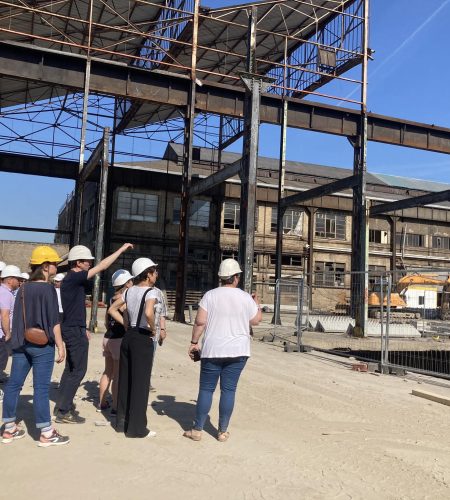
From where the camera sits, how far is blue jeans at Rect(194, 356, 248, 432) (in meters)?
4.62

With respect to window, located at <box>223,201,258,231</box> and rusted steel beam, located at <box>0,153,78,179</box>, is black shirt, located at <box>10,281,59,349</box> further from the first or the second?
window, located at <box>223,201,258,231</box>

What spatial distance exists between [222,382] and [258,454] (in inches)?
27.9

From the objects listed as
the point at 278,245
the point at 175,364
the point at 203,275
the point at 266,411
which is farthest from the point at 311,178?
the point at 266,411

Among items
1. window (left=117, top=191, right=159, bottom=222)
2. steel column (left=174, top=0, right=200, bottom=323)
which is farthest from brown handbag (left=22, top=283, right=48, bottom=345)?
window (left=117, top=191, right=159, bottom=222)

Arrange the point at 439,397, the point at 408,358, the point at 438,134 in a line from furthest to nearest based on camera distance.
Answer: the point at 438,134 → the point at 408,358 → the point at 439,397

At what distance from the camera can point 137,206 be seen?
1227 inches

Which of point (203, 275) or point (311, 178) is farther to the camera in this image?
point (311, 178)

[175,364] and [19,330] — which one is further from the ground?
[19,330]

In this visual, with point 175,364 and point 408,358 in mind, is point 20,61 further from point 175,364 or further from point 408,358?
point 408,358

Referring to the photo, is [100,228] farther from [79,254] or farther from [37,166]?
[37,166]

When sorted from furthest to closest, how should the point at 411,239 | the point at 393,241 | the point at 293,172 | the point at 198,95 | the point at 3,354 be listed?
the point at 293,172
the point at 411,239
the point at 393,241
the point at 198,95
the point at 3,354

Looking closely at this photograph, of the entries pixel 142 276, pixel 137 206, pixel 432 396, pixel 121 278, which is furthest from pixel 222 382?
pixel 137 206

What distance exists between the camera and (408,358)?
1381cm

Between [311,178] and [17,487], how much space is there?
127 feet
